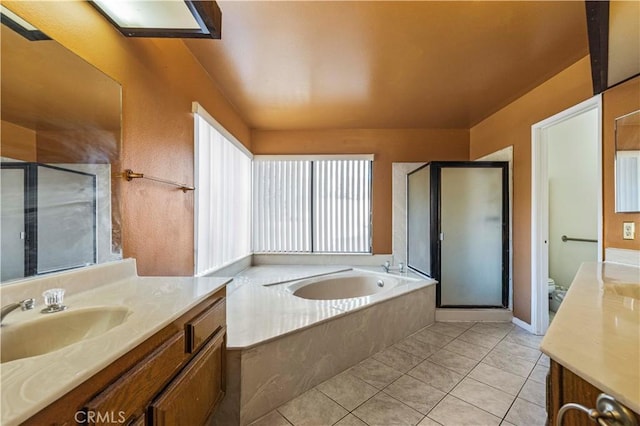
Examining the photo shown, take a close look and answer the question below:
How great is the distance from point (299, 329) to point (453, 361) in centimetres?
137

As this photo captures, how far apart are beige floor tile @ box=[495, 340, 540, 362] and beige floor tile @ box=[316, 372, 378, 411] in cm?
135

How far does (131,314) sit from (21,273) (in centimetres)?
44

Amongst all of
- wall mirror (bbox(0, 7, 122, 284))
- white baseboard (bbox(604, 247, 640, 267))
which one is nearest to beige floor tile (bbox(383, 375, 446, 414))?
white baseboard (bbox(604, 247, 640, 267))

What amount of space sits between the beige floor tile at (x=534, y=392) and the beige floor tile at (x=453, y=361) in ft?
1.07

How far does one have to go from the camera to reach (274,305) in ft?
6.63

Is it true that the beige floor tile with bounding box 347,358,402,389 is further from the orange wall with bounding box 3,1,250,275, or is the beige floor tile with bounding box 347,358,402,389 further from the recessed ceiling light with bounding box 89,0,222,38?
the recessed ceiling light with bounding box 89,0,222,38

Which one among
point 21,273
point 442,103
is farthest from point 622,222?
point 21,273

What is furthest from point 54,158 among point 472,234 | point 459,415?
point 472,234

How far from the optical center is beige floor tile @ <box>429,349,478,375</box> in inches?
76.2

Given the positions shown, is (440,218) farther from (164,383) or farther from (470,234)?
(164,383)

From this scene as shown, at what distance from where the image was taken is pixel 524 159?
260 centimetres

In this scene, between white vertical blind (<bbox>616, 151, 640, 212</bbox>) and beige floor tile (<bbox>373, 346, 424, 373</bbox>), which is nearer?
white vertical blind (<bbox>616, 151, 640, 212</bbox>)

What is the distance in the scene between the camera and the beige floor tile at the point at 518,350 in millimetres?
2094

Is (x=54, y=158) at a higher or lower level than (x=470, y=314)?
higher
